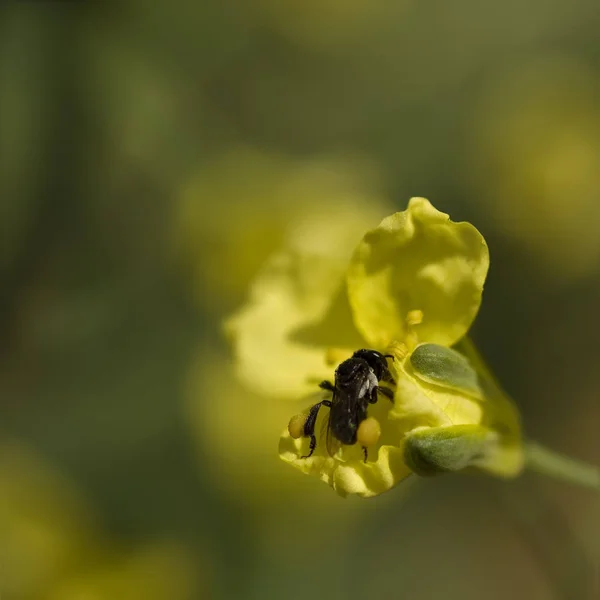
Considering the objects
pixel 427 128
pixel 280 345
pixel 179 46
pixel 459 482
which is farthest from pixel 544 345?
pixel 280 345

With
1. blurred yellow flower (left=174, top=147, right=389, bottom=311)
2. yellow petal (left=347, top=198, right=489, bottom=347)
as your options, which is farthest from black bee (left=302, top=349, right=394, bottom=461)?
blurred yellow flower (left=174, top=147, right=389, bottom=311)

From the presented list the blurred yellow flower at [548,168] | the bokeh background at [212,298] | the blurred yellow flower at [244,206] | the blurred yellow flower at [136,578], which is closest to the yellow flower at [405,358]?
the bokeh background at [212,298]

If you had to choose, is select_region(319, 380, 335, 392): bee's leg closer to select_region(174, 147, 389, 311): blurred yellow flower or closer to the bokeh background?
the bokeh background

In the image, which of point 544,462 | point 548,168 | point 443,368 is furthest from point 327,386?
Result: point 548,168

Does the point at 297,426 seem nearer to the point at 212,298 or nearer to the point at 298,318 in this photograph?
the point at 298,318

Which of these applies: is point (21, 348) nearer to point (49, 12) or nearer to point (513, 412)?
point (49, 12)

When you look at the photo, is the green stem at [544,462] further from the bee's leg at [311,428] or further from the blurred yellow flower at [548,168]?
the blurred yellow flower at [548,168]
